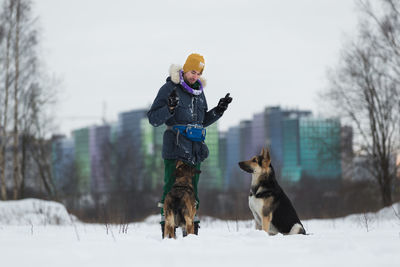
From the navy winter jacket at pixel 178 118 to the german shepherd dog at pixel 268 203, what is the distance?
2.32 feet

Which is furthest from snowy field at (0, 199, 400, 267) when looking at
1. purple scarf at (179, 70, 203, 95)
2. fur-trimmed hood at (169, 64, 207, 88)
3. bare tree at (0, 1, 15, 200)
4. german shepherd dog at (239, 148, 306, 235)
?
bare tree at (0, 1, 15, 200)

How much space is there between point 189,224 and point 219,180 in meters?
91.8

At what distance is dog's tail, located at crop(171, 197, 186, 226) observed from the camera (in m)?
5.06

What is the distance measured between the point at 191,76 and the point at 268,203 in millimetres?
1746

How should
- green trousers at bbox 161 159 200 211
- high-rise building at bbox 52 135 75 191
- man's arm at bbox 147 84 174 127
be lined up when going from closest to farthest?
man's arm at bbox 147 84 174 127
green trousers at bbox 161 159 200 211
high-rise building at bbox 52 135 75 191

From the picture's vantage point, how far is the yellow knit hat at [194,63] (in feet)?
18.5

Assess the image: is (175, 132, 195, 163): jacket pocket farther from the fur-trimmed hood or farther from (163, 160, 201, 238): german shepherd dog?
the fur-trimmed hood

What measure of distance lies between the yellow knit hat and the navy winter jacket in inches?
4.3

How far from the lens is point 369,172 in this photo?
21375 millimetres

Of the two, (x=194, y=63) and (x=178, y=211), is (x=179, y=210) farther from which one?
(x=194, y=63)

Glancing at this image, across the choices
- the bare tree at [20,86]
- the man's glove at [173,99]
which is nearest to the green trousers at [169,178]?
the man's glove at [173,99]

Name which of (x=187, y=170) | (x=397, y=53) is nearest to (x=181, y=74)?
(x=187, y=170)

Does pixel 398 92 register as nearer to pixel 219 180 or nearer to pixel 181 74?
pixel 181 74

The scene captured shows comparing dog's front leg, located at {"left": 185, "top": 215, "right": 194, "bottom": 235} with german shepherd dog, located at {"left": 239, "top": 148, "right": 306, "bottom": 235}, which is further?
german shepherd dog, located at {"left": 239, "top": 148, "right": 306, "bottom": 235}
